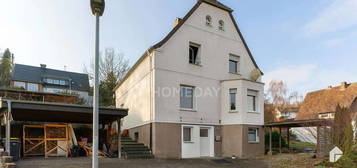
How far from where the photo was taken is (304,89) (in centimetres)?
4181

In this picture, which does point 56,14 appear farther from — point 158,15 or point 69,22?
point 158,15

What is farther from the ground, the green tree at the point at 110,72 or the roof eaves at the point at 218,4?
the roof eaves at the point at 218,4

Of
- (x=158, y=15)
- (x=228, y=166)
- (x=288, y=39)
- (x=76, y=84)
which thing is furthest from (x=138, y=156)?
(x=76, y=84)

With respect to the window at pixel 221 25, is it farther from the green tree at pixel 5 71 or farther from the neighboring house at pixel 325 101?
the green tree at pixel 5 71

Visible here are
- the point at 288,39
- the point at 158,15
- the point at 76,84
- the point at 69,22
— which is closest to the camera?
the point at 69,22

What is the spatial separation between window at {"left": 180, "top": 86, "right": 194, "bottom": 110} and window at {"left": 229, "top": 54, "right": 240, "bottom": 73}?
3980 mm

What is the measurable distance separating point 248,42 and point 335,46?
5.86 metres

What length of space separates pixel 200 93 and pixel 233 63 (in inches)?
163

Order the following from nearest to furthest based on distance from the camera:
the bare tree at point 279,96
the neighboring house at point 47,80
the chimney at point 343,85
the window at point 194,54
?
the window at point 194,54, the chimney at point 343,85, the bare tree at point 279,96, the neighboring house at point 47,80

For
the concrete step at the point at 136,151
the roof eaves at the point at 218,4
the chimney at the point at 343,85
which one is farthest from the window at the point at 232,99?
the chimney at the point at 343,85

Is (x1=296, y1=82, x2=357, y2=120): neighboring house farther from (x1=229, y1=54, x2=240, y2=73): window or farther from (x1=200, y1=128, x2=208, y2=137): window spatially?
(x1=200, y1=128, x2=208, y2=137): window

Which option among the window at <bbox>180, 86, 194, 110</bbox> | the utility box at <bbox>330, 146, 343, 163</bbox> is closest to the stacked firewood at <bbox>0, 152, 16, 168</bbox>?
the window at <bbox>180, 86, 194, 110</bbox>

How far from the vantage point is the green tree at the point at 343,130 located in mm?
11307

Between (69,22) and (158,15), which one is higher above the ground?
(158,15)
